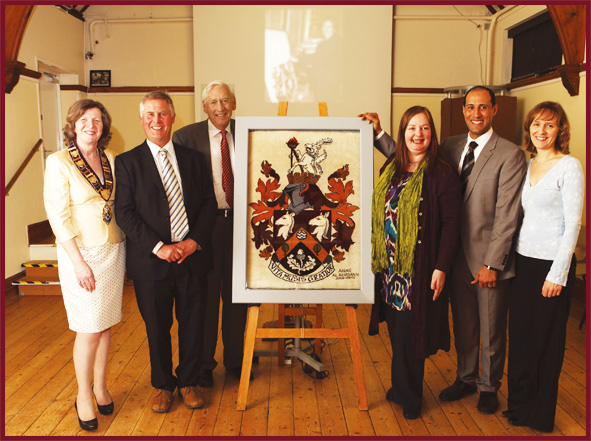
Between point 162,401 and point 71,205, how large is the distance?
3.85ft

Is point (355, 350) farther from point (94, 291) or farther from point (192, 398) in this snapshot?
point (94, 291)

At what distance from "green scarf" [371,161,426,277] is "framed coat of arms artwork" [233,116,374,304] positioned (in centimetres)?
4

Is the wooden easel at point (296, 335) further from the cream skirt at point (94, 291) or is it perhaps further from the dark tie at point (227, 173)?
the cream skirt at point (94, 291)

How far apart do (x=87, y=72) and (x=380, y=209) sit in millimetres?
5962

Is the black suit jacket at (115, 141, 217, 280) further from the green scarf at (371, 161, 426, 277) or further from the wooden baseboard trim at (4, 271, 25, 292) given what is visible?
the wooden baseboard trim at (4, 271, 25, 292)

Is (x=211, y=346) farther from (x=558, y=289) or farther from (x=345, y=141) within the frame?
(x=558, y=289)

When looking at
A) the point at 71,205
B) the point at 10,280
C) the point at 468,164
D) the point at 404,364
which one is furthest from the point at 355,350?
the point at 10,280

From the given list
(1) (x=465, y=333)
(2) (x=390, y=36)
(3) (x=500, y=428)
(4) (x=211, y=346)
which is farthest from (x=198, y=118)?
(3) (x=500, y=428)

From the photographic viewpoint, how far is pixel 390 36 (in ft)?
22.4

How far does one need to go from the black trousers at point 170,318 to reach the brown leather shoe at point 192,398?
42mm

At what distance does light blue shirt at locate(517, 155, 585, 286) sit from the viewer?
7.74 feet

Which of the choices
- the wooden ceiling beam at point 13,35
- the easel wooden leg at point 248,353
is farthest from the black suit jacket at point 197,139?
the wooden ceiling beam at point 13,35

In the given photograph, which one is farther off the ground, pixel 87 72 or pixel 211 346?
pixel 87 72

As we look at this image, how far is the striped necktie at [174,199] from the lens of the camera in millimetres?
2666
